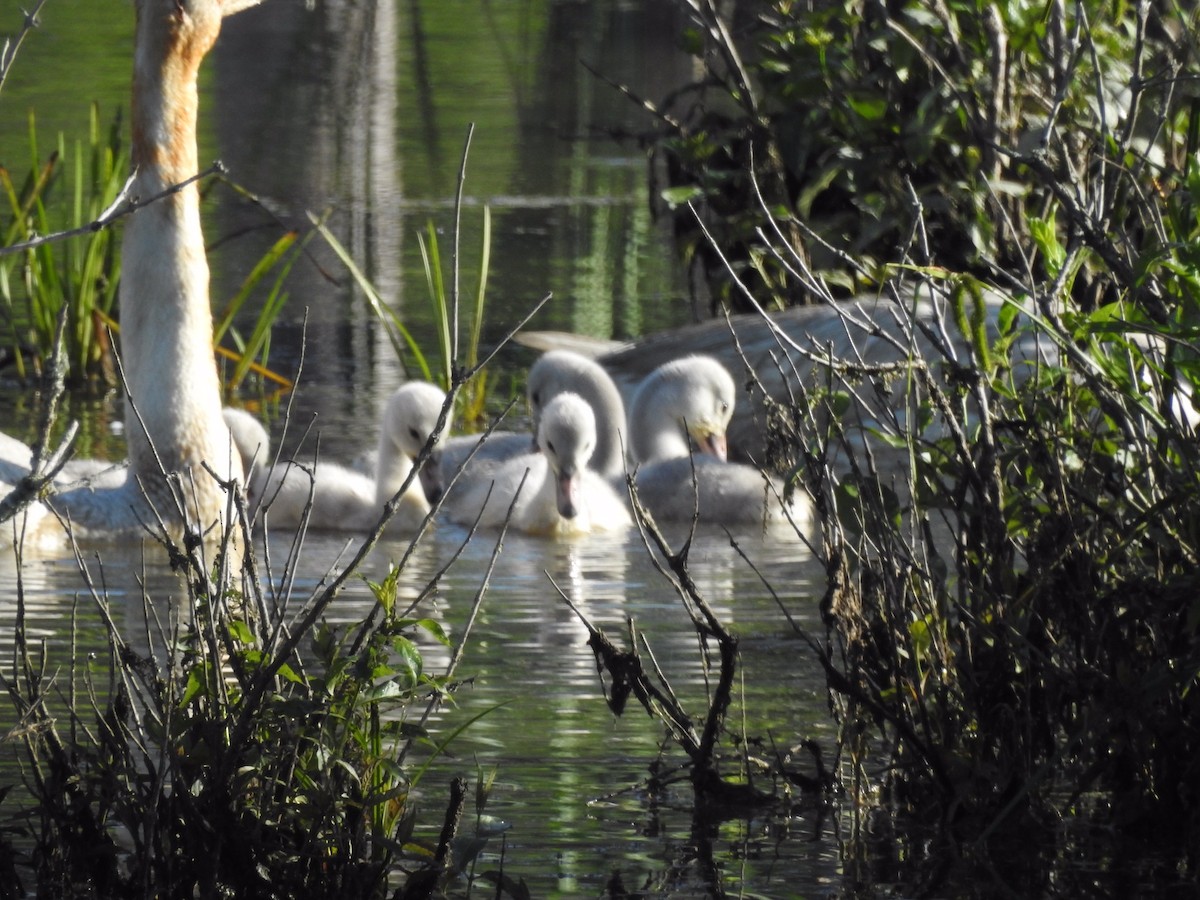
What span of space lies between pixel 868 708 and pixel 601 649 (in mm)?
478

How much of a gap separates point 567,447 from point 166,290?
4.62 feet

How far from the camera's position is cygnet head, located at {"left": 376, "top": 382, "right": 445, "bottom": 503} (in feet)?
25.1

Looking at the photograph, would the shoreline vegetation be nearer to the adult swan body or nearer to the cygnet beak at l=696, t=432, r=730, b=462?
the adult swan body

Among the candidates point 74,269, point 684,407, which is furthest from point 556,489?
point 74,269

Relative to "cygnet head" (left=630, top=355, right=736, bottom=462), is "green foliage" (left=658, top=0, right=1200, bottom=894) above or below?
above

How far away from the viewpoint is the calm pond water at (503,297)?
406 centimetres

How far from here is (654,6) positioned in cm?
3122

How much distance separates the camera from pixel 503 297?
1207 centimetres

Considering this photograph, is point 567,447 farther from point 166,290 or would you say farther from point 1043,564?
point 1043,564

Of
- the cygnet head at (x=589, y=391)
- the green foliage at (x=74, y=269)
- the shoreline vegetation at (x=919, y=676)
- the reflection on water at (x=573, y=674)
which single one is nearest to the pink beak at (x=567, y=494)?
the reflection on water at (x=573, y=674)

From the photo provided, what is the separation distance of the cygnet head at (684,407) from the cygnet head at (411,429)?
3.52 feet

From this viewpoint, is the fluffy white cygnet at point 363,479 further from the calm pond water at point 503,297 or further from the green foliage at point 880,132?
the green foliage at point 880,132

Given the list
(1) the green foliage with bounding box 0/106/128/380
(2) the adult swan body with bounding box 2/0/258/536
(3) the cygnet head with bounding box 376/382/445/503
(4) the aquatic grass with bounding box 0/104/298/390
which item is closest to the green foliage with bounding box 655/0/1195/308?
(3) the cygnet head with bounding box 376/382/445/503

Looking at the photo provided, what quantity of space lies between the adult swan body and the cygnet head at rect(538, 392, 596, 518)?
43.7 inches
